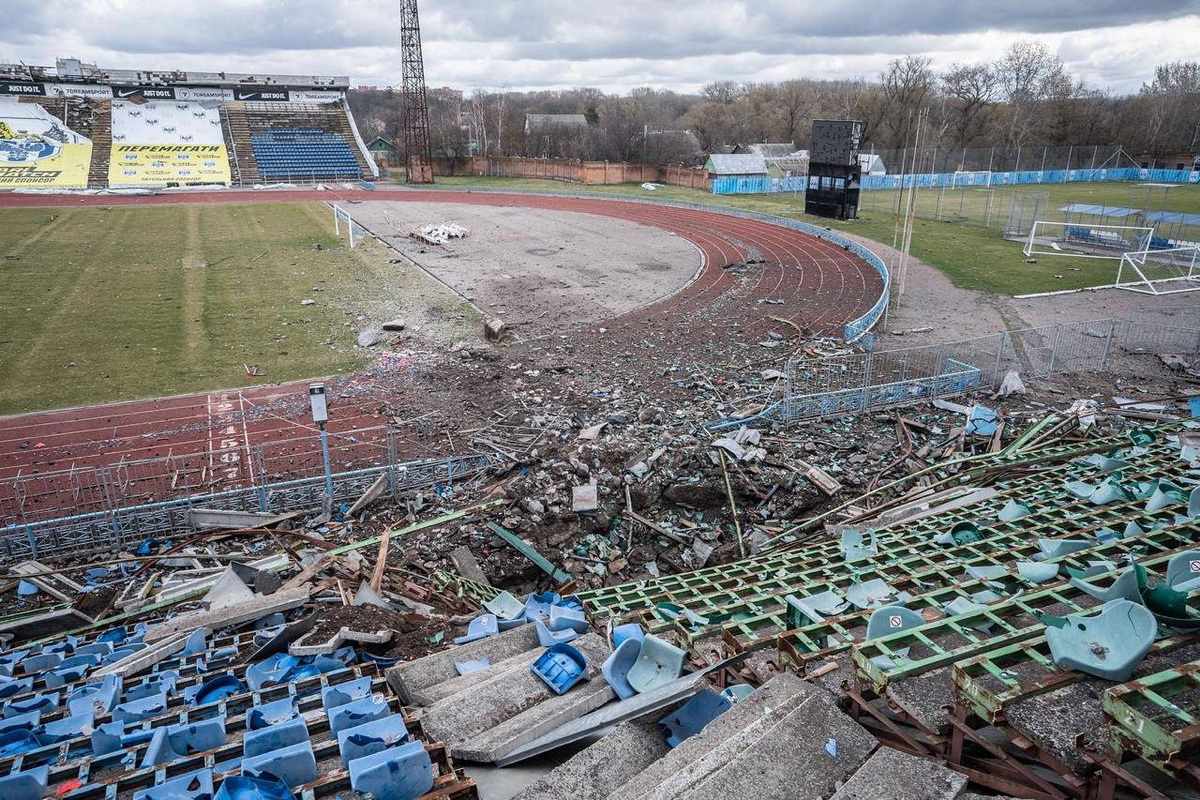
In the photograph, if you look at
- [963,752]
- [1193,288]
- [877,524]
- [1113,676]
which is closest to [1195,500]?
[877,524]

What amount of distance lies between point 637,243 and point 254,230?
64.7ft

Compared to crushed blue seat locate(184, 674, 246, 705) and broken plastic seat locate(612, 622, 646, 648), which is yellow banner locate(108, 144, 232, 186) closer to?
crushed blue seat locate(184, 674, 246, 705)

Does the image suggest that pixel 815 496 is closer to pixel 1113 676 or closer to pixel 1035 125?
pixel 1113 676

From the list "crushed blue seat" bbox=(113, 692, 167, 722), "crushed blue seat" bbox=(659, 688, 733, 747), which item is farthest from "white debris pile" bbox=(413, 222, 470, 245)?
"crushed blue seat" bbox=(659, 688, 733, 747)

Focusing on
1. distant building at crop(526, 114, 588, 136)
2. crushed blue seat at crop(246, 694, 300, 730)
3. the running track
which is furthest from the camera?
distant building at crop(526, 114, 588, 136)

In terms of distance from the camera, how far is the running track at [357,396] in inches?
592

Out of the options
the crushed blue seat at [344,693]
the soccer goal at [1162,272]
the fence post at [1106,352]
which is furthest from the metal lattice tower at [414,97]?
the crushed blue seat at [344,693]

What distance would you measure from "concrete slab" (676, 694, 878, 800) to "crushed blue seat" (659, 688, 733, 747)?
0.62m

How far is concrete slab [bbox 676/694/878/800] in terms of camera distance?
4.41 m

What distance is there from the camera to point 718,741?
4.81 m

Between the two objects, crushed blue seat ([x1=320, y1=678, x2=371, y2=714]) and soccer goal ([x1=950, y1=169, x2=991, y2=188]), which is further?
soccer goal ([x1=950, y1=169, x2=991, y2=188])

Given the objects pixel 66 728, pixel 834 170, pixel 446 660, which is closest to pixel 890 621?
pixel 446 660

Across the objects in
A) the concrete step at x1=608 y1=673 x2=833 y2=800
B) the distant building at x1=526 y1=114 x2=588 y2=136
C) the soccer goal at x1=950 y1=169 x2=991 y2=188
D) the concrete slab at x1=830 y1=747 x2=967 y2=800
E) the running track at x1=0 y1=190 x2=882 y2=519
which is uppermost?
the distant building at x1=526 y1=114 x2=588 y2=136

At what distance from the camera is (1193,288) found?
2655cm
